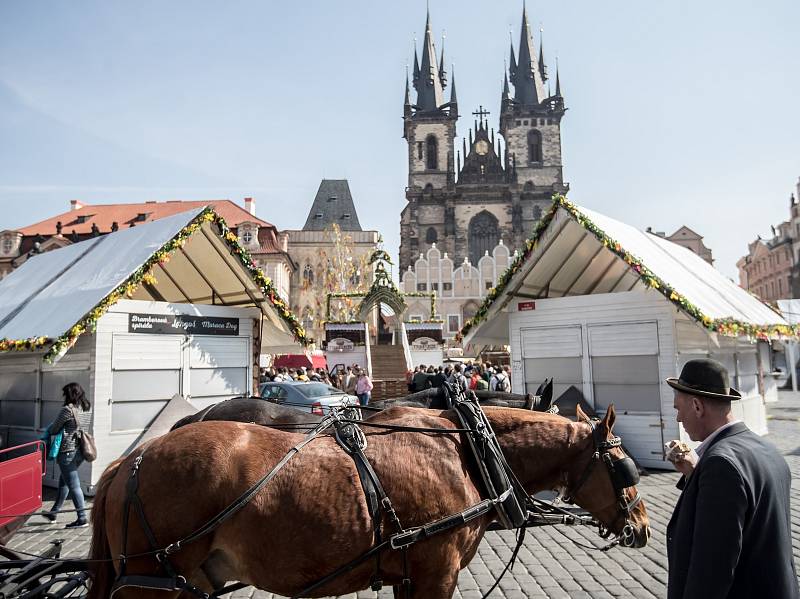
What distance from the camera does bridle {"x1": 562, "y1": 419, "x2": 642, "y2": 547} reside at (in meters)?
3.19

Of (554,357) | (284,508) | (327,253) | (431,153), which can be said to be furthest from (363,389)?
(431,153)

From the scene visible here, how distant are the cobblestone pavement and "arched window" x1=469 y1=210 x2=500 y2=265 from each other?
62.3 metres

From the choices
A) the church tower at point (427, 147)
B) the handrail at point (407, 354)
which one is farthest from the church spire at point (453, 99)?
the handrail at point (407, 354)

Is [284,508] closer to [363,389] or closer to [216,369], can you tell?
[216,369]

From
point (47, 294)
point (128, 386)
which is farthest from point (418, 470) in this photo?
point (47, 294)

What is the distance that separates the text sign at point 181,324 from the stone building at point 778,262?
179 feet

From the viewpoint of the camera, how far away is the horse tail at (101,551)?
113 inches

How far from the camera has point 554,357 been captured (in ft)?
35.3

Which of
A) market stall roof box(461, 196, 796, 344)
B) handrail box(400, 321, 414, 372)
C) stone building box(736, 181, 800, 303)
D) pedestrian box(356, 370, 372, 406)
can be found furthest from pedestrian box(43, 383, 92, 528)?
stone building box(736, 181, 800, 303)

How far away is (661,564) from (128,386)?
779cm

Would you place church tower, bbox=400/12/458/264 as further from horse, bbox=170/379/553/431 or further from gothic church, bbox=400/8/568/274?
horse, bbox=170/379/553/431

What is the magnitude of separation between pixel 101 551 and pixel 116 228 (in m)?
46.9

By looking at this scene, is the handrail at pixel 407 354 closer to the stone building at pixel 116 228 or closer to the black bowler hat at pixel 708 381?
the stone building at pixel 116 228

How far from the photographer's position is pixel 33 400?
30.9ft
